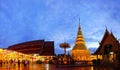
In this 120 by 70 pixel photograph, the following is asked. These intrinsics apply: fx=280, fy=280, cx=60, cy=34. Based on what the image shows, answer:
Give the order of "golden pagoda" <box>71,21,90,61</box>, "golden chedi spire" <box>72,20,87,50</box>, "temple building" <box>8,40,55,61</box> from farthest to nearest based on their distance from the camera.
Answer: "temple building" <box>8,40,55,61</box> → "golden chedi spire" <box>72,20,87,50</box> → "golden pagoda" <box>71,21,90,61</box>

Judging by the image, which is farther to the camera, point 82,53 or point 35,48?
point 35,48

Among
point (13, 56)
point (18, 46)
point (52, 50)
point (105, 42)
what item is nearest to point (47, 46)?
point (52, 50)

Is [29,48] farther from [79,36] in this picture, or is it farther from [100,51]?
[100,51]

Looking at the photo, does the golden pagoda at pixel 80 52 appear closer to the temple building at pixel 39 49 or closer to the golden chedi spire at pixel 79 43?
the golden chedi spire at pixel 79 43

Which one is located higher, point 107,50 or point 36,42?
point 36,42

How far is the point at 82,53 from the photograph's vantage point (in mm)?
67438

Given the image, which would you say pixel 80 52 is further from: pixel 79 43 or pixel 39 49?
pixel 39 49

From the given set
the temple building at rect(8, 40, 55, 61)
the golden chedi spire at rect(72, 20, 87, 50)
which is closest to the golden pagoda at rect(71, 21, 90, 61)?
the golden chedi spire at rect(72, 20, 87, 50)

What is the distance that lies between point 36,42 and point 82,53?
139 ft

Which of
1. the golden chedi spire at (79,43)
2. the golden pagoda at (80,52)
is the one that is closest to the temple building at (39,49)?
the golden chedi spire at (79,43)

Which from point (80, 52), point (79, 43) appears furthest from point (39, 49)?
point (80, 52)

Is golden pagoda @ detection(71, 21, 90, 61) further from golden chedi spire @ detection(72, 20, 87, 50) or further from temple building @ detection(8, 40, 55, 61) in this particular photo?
temple building @ detection(8, 40, 55, 61)

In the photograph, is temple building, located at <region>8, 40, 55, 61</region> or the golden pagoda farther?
temple building, located at <region>8, 40, 55, 61</region>

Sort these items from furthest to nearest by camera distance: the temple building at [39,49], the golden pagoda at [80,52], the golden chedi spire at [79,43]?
the temple building at [39,49], the golden chedi spire at [79,43], the golden pagoda at [80,52]
